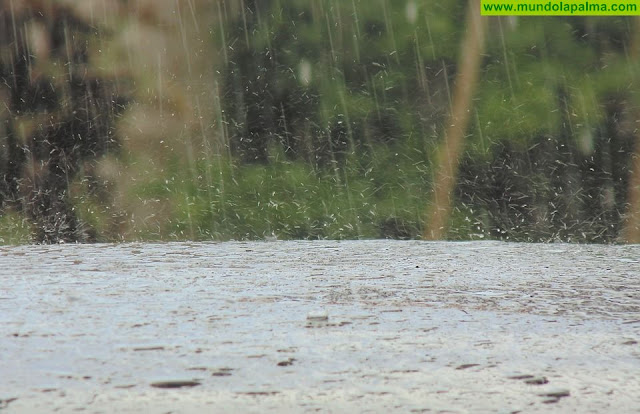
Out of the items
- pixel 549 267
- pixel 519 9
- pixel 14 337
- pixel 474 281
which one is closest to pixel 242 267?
pixel 474 281

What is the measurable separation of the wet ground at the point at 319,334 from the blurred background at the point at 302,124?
60cm

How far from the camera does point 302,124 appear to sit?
4.57 meters

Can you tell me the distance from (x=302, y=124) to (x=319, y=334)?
7.48 ft

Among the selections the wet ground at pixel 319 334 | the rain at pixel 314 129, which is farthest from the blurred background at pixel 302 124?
the wet ground at pixel 319 334

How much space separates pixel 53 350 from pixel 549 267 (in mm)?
2123

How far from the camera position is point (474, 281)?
132 inches

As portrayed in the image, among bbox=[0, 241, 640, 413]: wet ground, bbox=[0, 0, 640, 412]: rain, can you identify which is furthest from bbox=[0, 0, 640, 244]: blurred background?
bbox=[0, 241, 640, 413]: wet ground

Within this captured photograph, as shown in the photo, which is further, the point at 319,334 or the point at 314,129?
the point at 314,129

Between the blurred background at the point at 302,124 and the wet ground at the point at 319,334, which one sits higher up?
the blurred background at the point at 302,124

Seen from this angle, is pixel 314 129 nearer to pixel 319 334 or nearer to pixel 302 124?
pixel 302 124

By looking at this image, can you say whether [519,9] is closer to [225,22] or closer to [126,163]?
[225,22]

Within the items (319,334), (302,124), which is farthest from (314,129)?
(319,334)

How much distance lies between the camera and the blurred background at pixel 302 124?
447cm

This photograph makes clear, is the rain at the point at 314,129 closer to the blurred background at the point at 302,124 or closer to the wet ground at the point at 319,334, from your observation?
the blurred background at the point at 302,124
